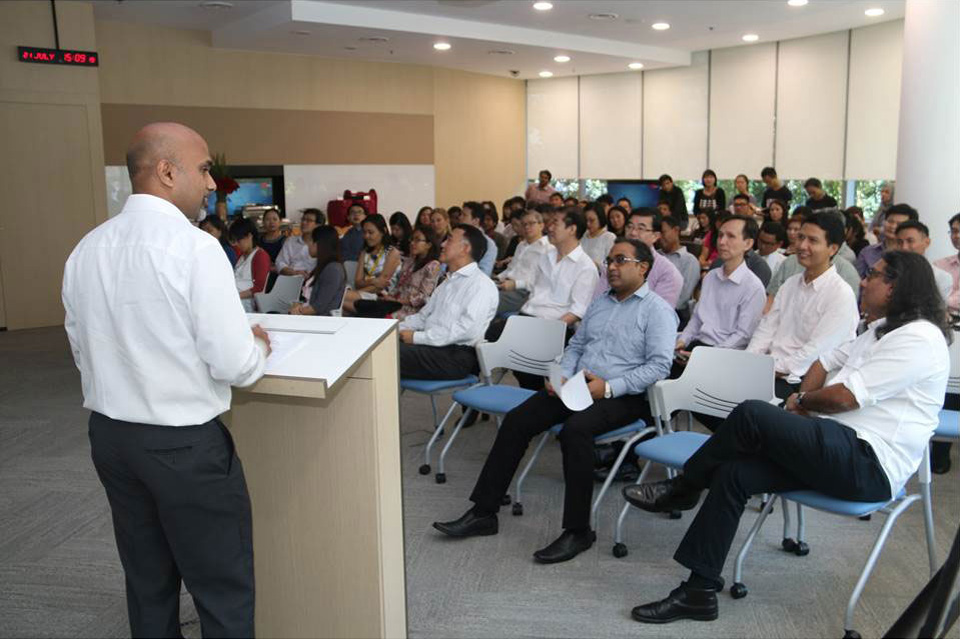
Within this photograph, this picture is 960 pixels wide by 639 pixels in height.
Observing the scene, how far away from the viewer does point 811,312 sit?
14.4ft

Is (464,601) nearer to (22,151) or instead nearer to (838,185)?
(22,151)

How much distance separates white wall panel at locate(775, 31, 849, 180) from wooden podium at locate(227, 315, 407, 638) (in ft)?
36.8

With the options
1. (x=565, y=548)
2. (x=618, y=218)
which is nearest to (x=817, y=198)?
(x=618, y=218)

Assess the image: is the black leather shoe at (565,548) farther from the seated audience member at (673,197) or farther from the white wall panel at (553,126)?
the white wall panel at (553,126)

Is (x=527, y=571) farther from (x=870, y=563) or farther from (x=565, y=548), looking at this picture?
(x=870, y=563)

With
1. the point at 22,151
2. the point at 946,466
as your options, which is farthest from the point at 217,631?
the point at 22,151

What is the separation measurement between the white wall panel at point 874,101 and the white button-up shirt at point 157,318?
10940mm

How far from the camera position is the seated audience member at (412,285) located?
20.0 feet

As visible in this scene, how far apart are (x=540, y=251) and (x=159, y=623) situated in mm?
5010

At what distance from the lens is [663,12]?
10.2 metres

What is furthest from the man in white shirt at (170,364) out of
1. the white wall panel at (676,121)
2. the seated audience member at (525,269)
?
the white wall panel at (676,121)

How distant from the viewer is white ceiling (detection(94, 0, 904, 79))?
971 cm

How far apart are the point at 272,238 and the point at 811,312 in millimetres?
6073

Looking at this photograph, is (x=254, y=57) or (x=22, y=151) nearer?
(x=22, y=151)
